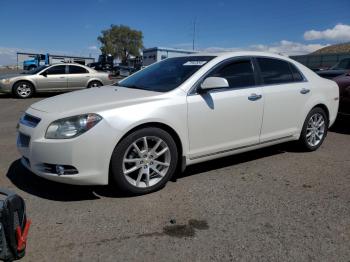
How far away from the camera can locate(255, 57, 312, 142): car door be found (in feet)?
15.8

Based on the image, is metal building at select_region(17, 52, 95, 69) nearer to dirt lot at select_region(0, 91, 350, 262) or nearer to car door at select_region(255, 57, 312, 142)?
car door at select_region(255, 57, 312, 142)

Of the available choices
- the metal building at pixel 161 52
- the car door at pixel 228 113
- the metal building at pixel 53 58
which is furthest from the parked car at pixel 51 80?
the metal building at pixel 53 58

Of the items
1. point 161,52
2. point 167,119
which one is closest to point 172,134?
point 167,119

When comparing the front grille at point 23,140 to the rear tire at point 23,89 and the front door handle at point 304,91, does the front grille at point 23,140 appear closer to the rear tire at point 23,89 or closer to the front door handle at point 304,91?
the front door handle at point 304,91

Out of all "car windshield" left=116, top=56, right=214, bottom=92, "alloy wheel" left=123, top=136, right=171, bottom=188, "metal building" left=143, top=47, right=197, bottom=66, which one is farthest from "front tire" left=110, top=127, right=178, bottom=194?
"metal building" left=143, top=47, right=197, bottom=66

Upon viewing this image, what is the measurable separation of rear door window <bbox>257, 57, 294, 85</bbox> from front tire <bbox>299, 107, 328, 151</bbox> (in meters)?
0.72

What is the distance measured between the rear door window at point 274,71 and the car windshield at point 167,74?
82cm

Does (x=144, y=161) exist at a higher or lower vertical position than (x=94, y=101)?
lower

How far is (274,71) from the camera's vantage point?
5.05 metres

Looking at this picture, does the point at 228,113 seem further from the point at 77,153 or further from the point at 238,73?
the point at 77,153

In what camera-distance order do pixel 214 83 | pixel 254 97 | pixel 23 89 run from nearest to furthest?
pixel 214 83, pixel 254 97, pixel 23 89

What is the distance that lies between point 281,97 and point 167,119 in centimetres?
189

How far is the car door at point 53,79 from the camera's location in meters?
14.2

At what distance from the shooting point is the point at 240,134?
4539 millimetres
